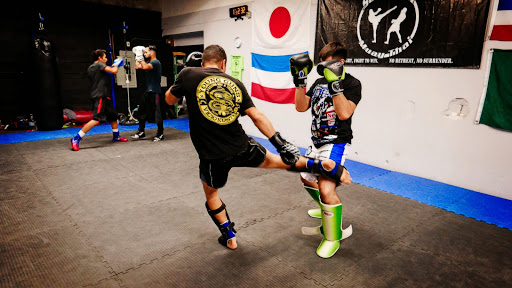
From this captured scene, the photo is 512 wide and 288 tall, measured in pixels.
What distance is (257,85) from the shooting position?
595 centimetres

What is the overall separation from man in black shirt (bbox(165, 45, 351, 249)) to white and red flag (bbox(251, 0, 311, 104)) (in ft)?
11.0

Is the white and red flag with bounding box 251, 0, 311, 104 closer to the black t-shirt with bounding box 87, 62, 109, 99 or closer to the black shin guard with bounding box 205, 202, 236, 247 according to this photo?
the black t-shirt with bounding box 87, 62, 109, 99

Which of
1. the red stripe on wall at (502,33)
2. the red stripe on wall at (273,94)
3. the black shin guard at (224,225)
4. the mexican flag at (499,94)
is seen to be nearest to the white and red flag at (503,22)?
the red stripe on wall at (502,33)

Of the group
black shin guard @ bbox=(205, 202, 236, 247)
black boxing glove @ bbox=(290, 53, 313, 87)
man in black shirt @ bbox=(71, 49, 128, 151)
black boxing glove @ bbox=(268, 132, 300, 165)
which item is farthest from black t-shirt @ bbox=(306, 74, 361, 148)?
man in black shirt @ bbox=(71, 49, 128, 151)

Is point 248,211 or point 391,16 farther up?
point 391,16

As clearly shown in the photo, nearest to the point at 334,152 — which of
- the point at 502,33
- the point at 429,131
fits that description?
the point at 429,131

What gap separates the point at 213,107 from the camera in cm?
187

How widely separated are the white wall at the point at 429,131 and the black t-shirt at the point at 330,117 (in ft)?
6.80

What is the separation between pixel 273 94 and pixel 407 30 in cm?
244

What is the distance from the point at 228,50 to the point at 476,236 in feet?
17.4

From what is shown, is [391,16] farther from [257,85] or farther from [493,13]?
[257,85]

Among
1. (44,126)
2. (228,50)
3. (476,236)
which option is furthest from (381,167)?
(44,126)

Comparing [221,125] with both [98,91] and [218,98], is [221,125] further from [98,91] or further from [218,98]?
[98,91]

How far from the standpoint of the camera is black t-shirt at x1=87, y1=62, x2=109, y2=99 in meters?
4.99
